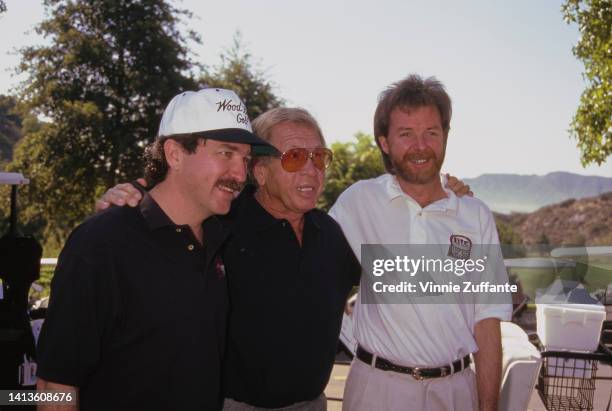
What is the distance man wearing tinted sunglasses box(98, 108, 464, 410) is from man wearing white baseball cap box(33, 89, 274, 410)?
0.76 feet

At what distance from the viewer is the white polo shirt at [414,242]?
302 cm

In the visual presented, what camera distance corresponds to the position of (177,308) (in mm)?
2311

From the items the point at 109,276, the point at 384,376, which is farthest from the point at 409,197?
the point at 109,276

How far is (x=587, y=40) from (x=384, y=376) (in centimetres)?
1044

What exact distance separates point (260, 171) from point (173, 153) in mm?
748

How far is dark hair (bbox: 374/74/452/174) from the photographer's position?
10.7 ft

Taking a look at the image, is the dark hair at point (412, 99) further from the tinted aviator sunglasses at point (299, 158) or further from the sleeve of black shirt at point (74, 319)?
the sleeve of black shirt at point (74, 319)

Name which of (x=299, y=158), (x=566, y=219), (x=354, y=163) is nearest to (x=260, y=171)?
(x=299, y=158)

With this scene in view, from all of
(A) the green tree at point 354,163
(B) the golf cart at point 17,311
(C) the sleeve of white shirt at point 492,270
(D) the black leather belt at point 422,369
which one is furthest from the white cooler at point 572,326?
(A) the green tree at point 354,163

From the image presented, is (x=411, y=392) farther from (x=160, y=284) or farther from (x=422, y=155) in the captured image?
(x=160, y=284)

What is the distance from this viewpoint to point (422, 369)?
3.01m

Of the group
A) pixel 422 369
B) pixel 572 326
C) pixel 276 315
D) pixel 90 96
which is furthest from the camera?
pixel 90 96

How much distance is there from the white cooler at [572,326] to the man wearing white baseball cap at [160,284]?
247 centimetres

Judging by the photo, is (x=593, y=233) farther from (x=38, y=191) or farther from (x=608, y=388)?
(x=38, y=191)
